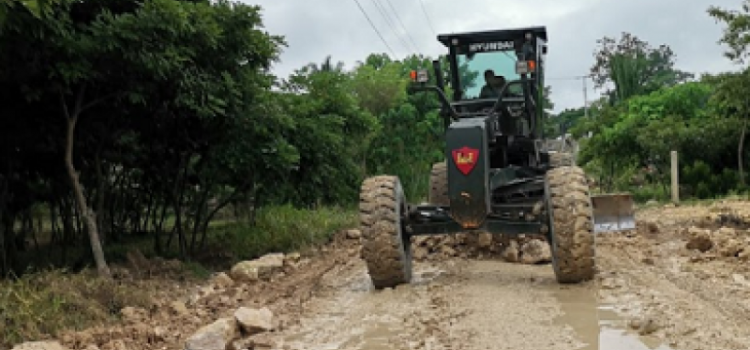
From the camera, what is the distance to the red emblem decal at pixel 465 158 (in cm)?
822

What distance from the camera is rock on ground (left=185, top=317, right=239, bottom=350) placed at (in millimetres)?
6465

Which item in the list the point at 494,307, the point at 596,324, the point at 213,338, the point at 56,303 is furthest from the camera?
the point at 56,303

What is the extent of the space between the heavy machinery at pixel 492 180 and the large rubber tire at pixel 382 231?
0.03 feet

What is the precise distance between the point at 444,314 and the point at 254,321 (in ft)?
5.49

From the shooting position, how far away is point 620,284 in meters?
8.27

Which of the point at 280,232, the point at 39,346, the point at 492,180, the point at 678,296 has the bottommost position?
the point at 39,346

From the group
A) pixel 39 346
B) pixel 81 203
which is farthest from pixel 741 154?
pixel 39 346

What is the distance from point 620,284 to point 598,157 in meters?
20.5

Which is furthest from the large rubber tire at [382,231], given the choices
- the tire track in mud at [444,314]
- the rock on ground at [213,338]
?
the rock on ground at [213,338]

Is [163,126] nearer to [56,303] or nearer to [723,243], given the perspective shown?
[56,303]

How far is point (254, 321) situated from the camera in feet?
23.7

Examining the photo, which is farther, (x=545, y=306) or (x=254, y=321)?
(x=545, y=306)

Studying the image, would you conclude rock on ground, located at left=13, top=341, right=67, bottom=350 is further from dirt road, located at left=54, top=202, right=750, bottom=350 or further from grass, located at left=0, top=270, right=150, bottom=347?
grass, located at left=0, top=270, right=150, bottom=347

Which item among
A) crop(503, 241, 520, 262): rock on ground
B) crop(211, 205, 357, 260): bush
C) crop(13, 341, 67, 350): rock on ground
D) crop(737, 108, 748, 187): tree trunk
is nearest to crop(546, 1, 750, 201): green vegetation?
crop(737, 108, 748, 187): tree trunk
